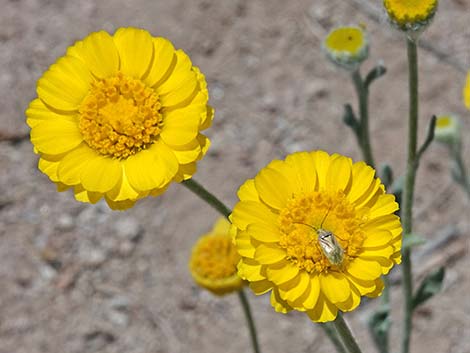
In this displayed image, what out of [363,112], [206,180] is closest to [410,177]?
[363,112]

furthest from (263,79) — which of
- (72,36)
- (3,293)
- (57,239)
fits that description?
(3,293)

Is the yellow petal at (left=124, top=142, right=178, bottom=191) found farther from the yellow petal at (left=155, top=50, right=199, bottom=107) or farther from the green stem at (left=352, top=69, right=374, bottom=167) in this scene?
the green stem at (left=352, top=69, right=374, bottom=167)

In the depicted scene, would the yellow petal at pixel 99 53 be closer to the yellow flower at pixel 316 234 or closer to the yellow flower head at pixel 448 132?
the yellow flower at pixel 316 234

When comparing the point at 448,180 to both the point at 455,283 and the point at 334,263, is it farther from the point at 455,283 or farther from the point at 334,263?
the point at 334,263

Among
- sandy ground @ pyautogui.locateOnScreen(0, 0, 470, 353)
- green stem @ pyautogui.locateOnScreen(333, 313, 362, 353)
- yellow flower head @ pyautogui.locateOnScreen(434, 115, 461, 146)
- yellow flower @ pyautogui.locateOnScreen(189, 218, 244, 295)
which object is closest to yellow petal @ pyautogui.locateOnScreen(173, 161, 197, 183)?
green stem @ pyautogui.locateOnScreen(333, 313, 362, 353)

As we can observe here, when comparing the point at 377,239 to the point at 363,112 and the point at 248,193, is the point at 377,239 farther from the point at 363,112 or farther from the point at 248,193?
the point at 363,112

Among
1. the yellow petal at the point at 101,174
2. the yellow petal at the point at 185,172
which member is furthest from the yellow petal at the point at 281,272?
the yellow petal at the point at 101,174
